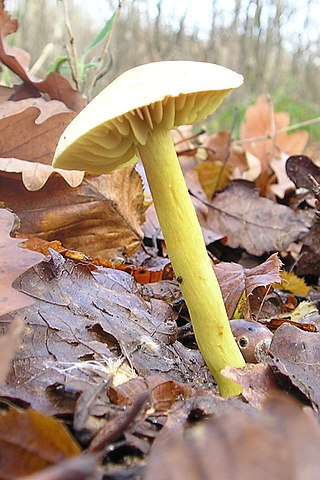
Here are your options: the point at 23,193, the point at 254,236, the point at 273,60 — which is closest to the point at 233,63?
the point at 273,60

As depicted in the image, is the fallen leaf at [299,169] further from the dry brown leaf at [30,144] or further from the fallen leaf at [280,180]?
the dry brown leaf at [30,144]

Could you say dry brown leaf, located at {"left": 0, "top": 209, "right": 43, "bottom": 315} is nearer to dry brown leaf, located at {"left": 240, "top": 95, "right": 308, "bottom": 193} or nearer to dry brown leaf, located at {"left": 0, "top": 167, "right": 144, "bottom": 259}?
dry brown leaf, located at {"left": 0, "top": 167, "right": 144, "bottom": 259}

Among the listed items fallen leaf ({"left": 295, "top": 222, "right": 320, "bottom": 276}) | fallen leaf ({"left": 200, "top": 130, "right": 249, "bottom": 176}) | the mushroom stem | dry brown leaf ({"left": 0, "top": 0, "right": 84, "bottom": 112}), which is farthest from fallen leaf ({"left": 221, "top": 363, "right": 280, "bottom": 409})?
fallen leaf ({"left": 200, "top": 130, "right": 249, "bottom": 176})

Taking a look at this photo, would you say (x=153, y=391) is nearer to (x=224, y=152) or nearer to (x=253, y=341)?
(x=253, y=341)

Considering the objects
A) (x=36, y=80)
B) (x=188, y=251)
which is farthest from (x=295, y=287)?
(x=36, y=80)

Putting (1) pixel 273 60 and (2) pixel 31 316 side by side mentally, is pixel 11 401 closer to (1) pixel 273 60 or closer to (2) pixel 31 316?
(2) pixel 31 316

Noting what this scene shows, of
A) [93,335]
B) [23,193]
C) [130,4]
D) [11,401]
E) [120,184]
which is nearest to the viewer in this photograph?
[11,401]
